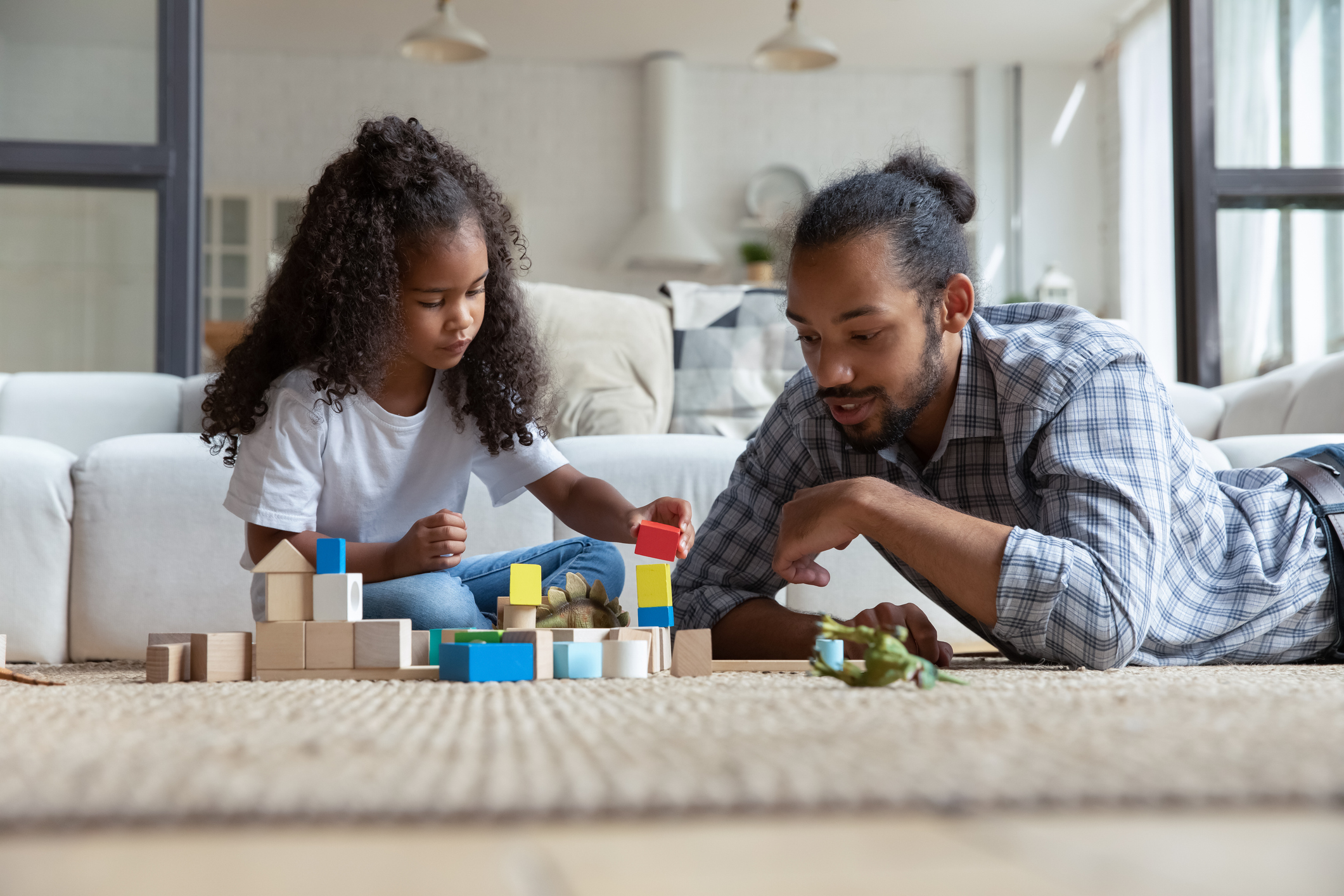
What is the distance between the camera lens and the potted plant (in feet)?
21.3

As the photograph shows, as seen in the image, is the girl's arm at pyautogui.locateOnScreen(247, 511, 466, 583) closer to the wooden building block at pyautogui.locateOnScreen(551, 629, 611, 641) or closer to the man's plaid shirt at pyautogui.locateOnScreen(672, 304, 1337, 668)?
the wooden building block at pyautogui.locateOnScreen(551, 629, 611, 641)

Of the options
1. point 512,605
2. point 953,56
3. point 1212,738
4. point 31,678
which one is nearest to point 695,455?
point 512,605

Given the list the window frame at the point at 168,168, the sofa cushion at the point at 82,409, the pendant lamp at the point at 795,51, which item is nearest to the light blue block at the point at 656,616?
the sofa cushion at the point at 82,409

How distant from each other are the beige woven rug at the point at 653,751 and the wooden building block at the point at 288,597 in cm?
19

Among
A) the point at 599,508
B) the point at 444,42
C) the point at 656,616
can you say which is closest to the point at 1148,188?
the point at 444,42

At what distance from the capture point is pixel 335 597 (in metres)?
1.08

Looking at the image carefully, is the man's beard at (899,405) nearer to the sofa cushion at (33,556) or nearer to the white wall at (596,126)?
the sofa cushion at (33,556)

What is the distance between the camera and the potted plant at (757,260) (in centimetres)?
650

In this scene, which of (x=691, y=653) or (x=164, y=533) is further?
(x=164, y=533)

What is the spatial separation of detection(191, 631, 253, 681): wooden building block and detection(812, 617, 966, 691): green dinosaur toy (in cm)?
58

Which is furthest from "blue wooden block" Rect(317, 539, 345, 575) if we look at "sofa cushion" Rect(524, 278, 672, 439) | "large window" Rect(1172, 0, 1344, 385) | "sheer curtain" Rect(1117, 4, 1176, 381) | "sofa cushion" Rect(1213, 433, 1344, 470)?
"sheer curtain" Rect(1117, 4, 1176, 381)

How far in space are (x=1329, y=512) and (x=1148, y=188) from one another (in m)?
5.10

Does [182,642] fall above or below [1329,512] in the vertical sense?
below

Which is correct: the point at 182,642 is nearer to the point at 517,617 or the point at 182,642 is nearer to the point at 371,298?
the point at 517,617
